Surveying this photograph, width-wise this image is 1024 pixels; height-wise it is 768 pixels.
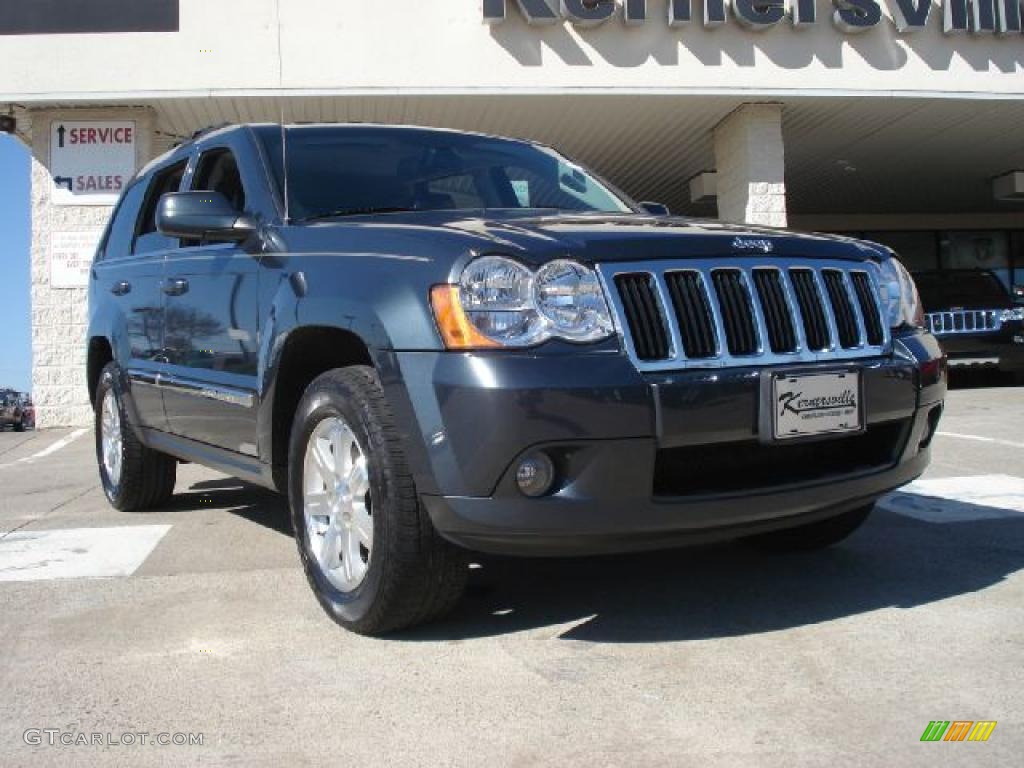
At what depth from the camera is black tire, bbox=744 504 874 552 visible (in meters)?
3.77

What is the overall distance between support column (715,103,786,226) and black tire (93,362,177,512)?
30.6ft

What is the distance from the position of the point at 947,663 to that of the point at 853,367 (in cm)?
88

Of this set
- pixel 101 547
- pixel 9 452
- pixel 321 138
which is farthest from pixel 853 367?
pixel 9 452

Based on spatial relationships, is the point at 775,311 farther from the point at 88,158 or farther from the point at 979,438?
the point at 88,158

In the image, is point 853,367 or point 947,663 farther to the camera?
point 853,367

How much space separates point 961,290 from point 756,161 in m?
3.13

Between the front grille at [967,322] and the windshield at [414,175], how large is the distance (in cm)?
903

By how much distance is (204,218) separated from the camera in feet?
11.5

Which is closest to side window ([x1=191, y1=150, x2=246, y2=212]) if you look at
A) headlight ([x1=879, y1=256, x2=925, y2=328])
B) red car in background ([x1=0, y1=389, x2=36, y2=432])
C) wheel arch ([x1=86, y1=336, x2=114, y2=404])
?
wheel arch ([x1=86, y1=336, x2=114, y2=404])

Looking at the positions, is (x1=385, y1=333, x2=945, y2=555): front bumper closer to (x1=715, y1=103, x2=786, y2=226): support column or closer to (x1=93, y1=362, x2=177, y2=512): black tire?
(x1=93, y1=362, x2=177, y2=512): black tire

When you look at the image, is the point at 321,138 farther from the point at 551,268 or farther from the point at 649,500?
the point at 649,500

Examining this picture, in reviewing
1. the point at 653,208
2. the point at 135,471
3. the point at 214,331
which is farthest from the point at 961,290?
the point at 214,331

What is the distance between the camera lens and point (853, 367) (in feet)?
9.71

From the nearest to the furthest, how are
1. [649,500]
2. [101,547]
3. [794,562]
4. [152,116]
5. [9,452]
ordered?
[649,500], [794,562], [101,547], [9,452], [152,116]
